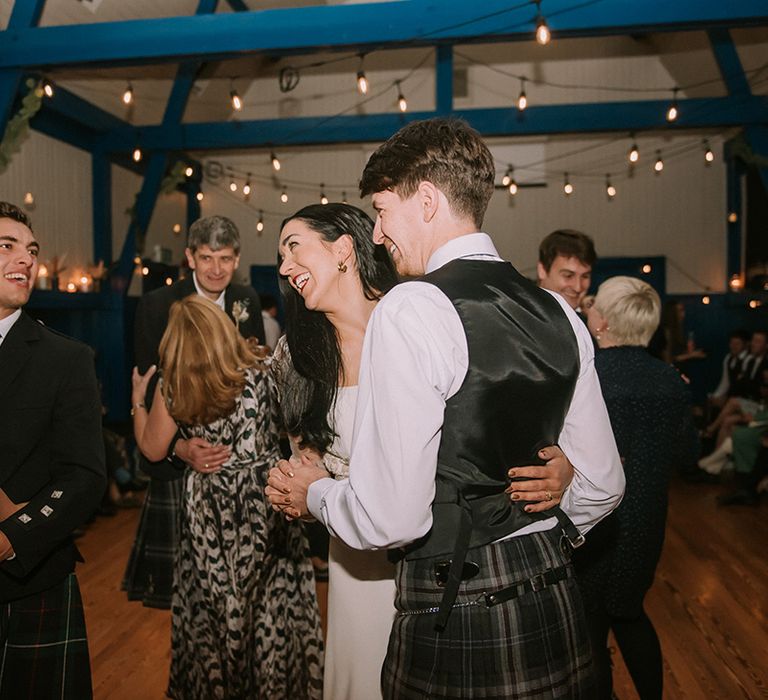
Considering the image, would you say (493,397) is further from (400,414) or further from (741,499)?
(741,499)

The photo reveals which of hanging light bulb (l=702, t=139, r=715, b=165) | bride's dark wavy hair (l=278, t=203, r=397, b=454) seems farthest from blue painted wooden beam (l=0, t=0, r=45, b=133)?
hanging light bulb (l=702, t=139, r=715, b=165)

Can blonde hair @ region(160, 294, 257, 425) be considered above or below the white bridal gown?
above

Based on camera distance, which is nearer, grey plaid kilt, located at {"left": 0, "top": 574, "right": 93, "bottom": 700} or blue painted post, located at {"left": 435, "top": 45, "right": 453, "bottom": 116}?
grey plaid kilt, located at {"left": 0, "top": 574, "right": 93, "bottom": 700}

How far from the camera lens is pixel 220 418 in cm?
236

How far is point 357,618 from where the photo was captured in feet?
5.96

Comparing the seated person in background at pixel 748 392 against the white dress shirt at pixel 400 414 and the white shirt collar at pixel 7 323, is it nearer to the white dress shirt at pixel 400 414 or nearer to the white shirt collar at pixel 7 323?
the white dress shirt at pixel 400 414

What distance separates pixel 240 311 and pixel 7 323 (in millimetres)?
1431

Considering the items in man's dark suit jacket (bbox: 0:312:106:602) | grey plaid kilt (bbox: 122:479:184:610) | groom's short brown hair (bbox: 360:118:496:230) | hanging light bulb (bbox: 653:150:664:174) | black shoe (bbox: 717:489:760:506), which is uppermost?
hanging light bulb (bbox: 653:150:664:174)

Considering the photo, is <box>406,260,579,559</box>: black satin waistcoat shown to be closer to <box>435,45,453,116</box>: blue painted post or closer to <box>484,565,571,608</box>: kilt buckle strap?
<box>484,565,571,608</box>: kilt buckle strap

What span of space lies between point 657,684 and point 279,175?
31.3 ft

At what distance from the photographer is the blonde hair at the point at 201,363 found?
7.50 ft

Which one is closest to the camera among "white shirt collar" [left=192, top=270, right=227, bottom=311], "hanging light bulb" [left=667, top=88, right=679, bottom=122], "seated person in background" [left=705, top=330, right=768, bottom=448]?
"white shirt collar" [left=192, top=270, right=227, bottom=311]

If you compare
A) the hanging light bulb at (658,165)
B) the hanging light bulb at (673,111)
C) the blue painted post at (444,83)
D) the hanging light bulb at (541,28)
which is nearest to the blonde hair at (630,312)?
the hanging light bulb at (541,28)

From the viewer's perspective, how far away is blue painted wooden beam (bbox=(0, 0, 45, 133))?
17.6ft
